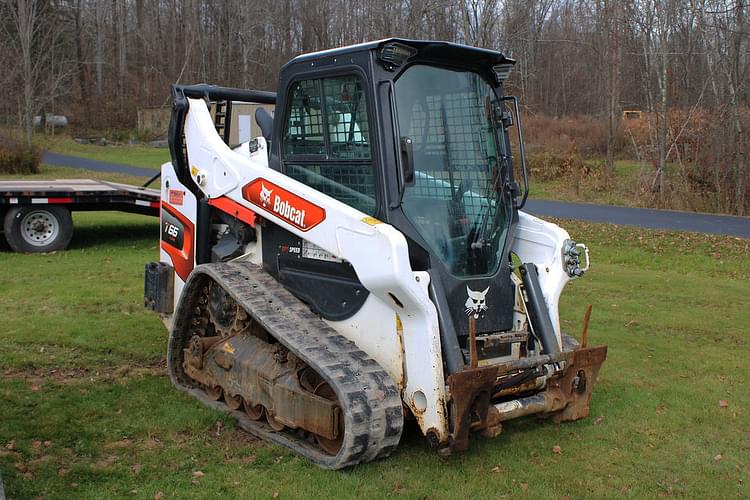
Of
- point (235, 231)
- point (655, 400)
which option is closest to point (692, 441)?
point (655, 400)

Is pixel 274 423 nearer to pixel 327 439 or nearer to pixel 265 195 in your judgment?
pixel 327 439

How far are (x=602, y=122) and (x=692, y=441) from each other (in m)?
33.5

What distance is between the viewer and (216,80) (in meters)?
47.3

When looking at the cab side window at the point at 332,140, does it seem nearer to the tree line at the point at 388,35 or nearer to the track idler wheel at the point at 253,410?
the track idler wheel at the point at 253,410

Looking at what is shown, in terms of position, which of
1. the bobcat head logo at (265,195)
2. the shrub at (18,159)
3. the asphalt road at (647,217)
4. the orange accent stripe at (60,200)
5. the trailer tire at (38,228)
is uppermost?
the shrub at (18,159)

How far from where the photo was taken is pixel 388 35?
3105 cm

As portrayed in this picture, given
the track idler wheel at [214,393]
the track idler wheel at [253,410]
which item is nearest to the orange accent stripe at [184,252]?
the track idler wheel at [214,393]

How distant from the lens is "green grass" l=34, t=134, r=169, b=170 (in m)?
36.4

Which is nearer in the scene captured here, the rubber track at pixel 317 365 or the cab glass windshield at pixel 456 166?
the rubber track at pixel 317 365

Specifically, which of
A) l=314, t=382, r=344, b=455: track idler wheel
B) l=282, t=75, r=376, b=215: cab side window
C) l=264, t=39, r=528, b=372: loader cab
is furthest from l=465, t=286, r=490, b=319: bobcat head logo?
l=314, t=382, r=344, b=455: track idler wheel

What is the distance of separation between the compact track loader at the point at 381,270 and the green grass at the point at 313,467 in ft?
0.81

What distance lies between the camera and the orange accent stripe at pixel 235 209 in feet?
20.5

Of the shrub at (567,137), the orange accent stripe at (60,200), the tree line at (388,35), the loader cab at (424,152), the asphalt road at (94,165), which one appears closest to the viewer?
the loader cab at (424,152)

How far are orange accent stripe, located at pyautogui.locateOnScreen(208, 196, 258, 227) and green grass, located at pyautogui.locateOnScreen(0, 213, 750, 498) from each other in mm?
1498
